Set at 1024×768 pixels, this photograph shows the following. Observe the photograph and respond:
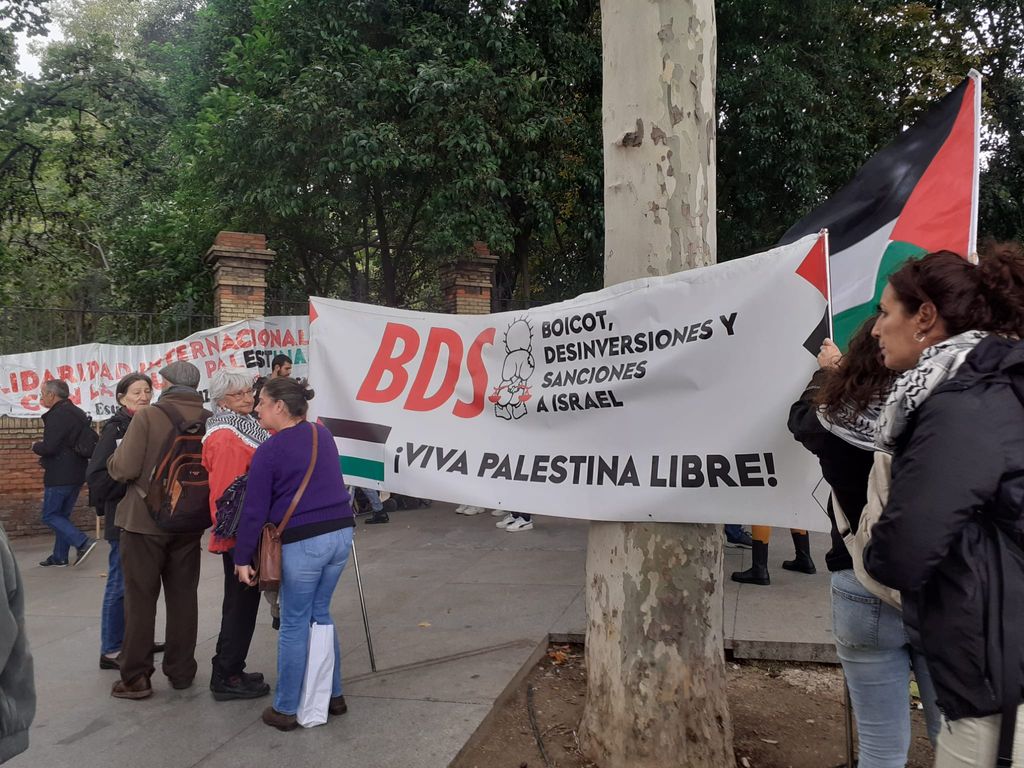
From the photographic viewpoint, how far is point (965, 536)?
5.60 feet

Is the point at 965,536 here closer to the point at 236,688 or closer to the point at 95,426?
the point at 236,688

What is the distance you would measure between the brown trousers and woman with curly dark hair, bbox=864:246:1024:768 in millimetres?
3827

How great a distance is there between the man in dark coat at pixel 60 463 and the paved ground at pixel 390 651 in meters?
0.41

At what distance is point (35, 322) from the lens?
33.2 ft

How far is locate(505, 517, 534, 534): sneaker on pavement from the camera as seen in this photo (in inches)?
349

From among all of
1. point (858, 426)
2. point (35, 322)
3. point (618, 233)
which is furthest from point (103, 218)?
point (858, 426)

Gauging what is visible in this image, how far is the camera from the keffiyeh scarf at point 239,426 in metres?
4.29

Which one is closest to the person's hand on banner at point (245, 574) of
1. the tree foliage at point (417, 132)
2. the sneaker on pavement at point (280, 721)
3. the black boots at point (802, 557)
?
the sneaker on pavement at point (280, 721)

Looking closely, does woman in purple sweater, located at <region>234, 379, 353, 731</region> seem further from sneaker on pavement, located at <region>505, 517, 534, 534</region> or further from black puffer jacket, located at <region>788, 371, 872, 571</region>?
sneaker on pavement, located at <region>505, 517, 534, 534</region>

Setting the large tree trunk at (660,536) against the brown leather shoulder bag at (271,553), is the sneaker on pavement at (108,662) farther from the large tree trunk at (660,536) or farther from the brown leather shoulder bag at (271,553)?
the large tree trunk at (660,536)

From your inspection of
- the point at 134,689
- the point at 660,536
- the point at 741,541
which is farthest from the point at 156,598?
the point at 741,541

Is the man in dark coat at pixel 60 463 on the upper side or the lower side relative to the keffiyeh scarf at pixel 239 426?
lower

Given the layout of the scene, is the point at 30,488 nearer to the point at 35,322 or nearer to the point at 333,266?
the point at 35,322

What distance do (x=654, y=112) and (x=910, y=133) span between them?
1.24 metres
